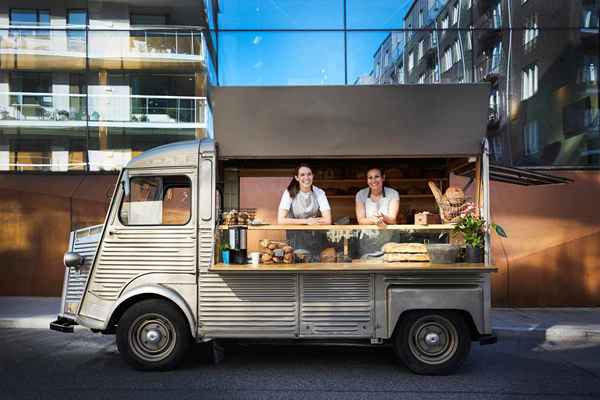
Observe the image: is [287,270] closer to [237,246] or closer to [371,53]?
[237,246]

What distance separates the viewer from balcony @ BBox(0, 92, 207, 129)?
12.8m

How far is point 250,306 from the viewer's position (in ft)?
20.1

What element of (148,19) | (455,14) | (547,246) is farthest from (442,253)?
(148,19)

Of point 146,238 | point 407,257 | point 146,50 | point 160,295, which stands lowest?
point 160,295

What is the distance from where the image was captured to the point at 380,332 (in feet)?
20.0

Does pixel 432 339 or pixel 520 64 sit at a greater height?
pixel 520 64

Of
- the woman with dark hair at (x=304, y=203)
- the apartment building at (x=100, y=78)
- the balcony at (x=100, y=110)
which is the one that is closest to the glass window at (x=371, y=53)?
the apartment building at (x=100, y=78)

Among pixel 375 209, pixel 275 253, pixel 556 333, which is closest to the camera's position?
pixel 275 253

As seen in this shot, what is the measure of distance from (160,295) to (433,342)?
10.4 feet

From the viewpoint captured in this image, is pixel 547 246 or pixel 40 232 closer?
pixel 547 246

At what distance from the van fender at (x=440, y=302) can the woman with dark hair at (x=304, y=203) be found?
4.70 ft

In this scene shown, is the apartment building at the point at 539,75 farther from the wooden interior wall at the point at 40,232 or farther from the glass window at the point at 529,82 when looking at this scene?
the wooden interior wall at the point at 40,232

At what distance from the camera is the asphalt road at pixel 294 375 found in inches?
215

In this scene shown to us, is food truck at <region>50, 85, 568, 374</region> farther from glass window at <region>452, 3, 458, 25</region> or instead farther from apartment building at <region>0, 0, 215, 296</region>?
glass window at <region>452, 3, 458, 25</region>
